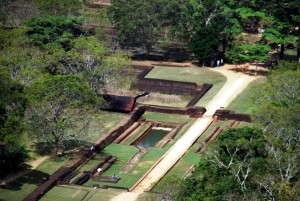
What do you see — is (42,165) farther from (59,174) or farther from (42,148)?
(42,148)

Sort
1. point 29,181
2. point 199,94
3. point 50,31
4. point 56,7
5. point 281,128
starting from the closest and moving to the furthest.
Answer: point 281,128 < point 29,181 < point 199,94 < point 50,31 < point 56,7

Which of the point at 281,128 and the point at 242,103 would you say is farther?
the point at 242,103

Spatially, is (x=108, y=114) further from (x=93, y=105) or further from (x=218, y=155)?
(x=218, y=155)

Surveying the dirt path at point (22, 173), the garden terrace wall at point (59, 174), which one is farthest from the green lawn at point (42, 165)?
the garden terrace wall at point (59, 174)

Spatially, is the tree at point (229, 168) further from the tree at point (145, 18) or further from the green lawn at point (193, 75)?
the tree at point (145, 18)

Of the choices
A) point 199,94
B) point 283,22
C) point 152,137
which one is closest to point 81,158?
point 152,137

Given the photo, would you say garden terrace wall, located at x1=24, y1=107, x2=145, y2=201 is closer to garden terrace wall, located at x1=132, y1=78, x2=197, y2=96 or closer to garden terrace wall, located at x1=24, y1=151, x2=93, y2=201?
garden terrace wall, located at x1=24, y1=151, x2=93, y2=201

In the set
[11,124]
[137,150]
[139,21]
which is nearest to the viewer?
[11,124]

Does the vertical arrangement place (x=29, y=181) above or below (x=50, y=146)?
above

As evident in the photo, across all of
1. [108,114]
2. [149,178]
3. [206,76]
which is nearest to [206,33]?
[206,76]
